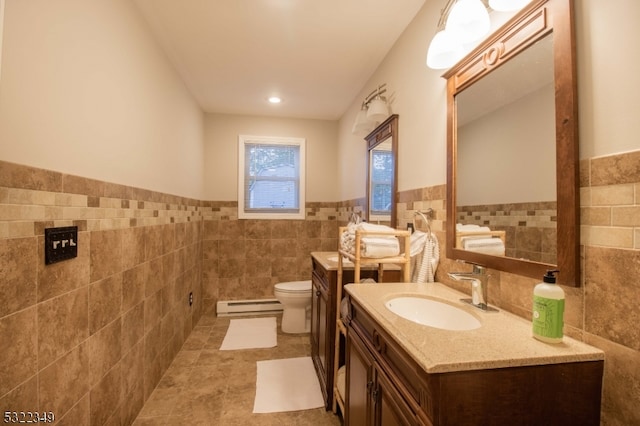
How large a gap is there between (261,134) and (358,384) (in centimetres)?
315

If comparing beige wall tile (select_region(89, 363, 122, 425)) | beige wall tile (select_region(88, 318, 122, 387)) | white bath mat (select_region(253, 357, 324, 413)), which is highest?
beige wall tile (select_region(88, 318, 122, 387))

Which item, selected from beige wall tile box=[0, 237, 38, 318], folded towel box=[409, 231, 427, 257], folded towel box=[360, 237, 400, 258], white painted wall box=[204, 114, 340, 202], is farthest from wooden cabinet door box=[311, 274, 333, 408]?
white painted wall box=[204, 114, 340, 202]

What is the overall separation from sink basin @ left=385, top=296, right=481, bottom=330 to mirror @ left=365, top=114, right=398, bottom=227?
820 mm

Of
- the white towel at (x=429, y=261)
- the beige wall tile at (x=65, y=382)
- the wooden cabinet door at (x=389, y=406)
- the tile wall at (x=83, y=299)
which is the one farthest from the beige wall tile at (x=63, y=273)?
the white towel at (x=429, y=261)

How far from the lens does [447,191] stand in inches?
56.3

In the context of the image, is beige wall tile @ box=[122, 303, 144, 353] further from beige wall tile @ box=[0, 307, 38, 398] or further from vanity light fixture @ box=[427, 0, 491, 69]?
vanity light fixture @ box=[427, 0, 491, 69]

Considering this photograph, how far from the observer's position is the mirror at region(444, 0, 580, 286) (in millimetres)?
860

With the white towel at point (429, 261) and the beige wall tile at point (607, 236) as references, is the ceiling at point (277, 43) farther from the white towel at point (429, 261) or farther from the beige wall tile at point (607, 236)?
the beige wall tile at point (607, 236)

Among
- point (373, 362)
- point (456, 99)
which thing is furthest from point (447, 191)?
point (373, 362)

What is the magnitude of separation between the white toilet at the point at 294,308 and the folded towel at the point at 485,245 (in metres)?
1.91

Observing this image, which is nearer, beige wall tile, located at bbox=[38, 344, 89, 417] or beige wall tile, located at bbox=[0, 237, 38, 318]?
beige wall tile, located at bbox=[0, 237, 38, 318]

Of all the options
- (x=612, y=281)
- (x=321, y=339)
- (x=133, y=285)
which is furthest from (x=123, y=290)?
(x=612, y=281)

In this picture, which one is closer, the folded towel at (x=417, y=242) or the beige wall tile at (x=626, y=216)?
the beige wall tile at (x=626, y=216)

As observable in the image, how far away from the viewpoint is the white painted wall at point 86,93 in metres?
0.92
